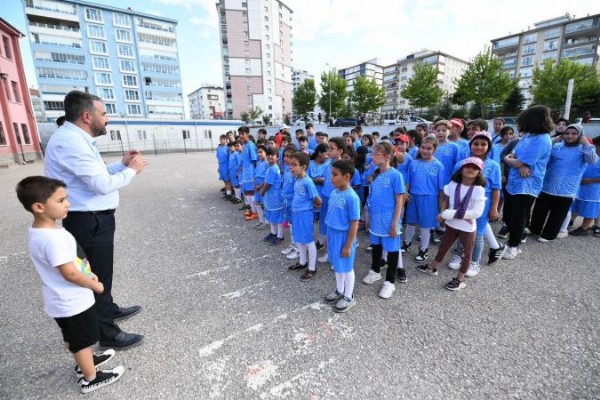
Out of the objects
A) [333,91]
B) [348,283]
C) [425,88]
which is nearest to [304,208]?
[348,283]

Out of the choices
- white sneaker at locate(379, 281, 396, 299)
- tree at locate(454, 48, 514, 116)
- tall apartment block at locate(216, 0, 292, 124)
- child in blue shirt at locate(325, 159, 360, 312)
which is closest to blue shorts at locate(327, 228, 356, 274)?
child in blue shirt at locate(325, 159, 360, 312)

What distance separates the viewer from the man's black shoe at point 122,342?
2.45m

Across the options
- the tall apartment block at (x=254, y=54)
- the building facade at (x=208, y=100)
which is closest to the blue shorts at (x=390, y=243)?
the tall apartment block at (x=254, y=54)

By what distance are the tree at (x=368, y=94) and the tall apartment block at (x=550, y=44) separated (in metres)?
23.3

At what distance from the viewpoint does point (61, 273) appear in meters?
1.78

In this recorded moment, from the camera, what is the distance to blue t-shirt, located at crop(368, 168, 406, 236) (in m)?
3.03

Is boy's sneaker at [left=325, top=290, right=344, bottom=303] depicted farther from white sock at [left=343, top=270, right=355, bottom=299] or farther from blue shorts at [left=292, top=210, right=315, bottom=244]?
blue shorts at [left=292, top=210, right=315, bottom=244]

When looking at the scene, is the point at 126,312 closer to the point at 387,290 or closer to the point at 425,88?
the point at 387,290

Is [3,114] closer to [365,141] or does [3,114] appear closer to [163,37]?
[365,141]

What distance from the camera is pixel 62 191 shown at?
180 cm

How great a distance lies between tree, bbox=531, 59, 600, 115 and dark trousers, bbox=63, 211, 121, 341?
38.5 meters

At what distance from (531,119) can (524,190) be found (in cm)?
95

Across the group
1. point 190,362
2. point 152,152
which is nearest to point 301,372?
point 190,362

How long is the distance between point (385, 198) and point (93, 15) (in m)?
60.5
